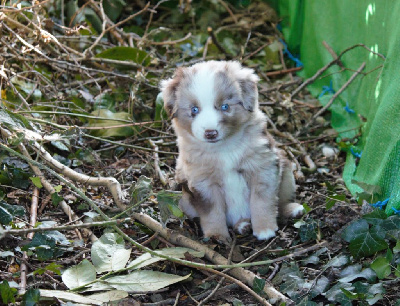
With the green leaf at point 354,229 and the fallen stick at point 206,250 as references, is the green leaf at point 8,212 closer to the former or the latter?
the fallen stick at point 206,250

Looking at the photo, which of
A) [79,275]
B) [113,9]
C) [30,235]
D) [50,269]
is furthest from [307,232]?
[113,9]

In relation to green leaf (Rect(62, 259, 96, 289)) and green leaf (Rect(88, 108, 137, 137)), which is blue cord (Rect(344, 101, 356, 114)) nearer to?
green leaf (Rect(88, 108, 137, 137))

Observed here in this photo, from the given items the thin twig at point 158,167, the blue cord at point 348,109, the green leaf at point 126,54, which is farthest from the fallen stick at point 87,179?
the blue cord at point 348,109

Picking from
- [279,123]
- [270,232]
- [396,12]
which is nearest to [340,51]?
[279,123]

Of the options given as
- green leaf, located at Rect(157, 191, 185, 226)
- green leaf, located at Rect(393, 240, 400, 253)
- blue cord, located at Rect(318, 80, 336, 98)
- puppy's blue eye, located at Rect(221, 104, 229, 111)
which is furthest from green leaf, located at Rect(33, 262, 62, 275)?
blue cord, located at Rect(318, 80, 336, 98)

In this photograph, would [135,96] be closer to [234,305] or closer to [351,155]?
[351,155]

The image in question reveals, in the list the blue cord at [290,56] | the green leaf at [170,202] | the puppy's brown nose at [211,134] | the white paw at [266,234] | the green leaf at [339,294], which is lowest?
the blue cord at [290,56]
